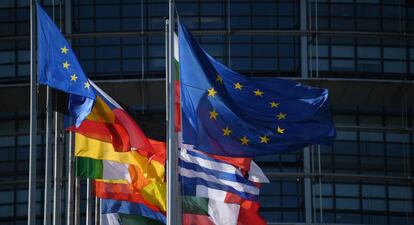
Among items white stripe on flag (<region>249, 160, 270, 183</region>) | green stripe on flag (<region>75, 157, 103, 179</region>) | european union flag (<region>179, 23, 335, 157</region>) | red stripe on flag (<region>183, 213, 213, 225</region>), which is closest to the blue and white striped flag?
white stripe on flag (<region>249, 160, 270, 183</region>)

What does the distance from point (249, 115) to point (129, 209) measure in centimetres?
795

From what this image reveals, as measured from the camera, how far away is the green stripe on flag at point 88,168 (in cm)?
3721

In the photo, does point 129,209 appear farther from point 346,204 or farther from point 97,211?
point 346,204

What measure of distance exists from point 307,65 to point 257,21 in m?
2.78

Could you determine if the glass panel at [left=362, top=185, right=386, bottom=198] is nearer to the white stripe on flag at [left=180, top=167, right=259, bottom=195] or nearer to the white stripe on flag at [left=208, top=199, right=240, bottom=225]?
the white stripe on flag at [left=208, top=199, right=240, bottom=225]

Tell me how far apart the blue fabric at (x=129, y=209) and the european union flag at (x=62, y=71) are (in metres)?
6.66

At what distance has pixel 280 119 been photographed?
32.7 m

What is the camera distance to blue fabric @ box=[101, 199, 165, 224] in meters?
39.6

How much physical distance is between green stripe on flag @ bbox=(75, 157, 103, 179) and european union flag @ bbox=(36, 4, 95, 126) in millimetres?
4001

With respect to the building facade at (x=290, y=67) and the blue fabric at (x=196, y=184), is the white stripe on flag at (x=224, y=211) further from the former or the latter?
the building facade at (x=290, y=67)

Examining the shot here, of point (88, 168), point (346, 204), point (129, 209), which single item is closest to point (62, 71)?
point (88, 168)

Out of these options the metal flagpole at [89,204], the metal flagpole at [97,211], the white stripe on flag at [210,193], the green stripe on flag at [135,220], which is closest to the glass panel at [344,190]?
the metal flagpole at [97,211]

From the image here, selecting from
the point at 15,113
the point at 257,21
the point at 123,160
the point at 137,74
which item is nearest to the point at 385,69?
the point at 257,21

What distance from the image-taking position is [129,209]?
1560 inches
